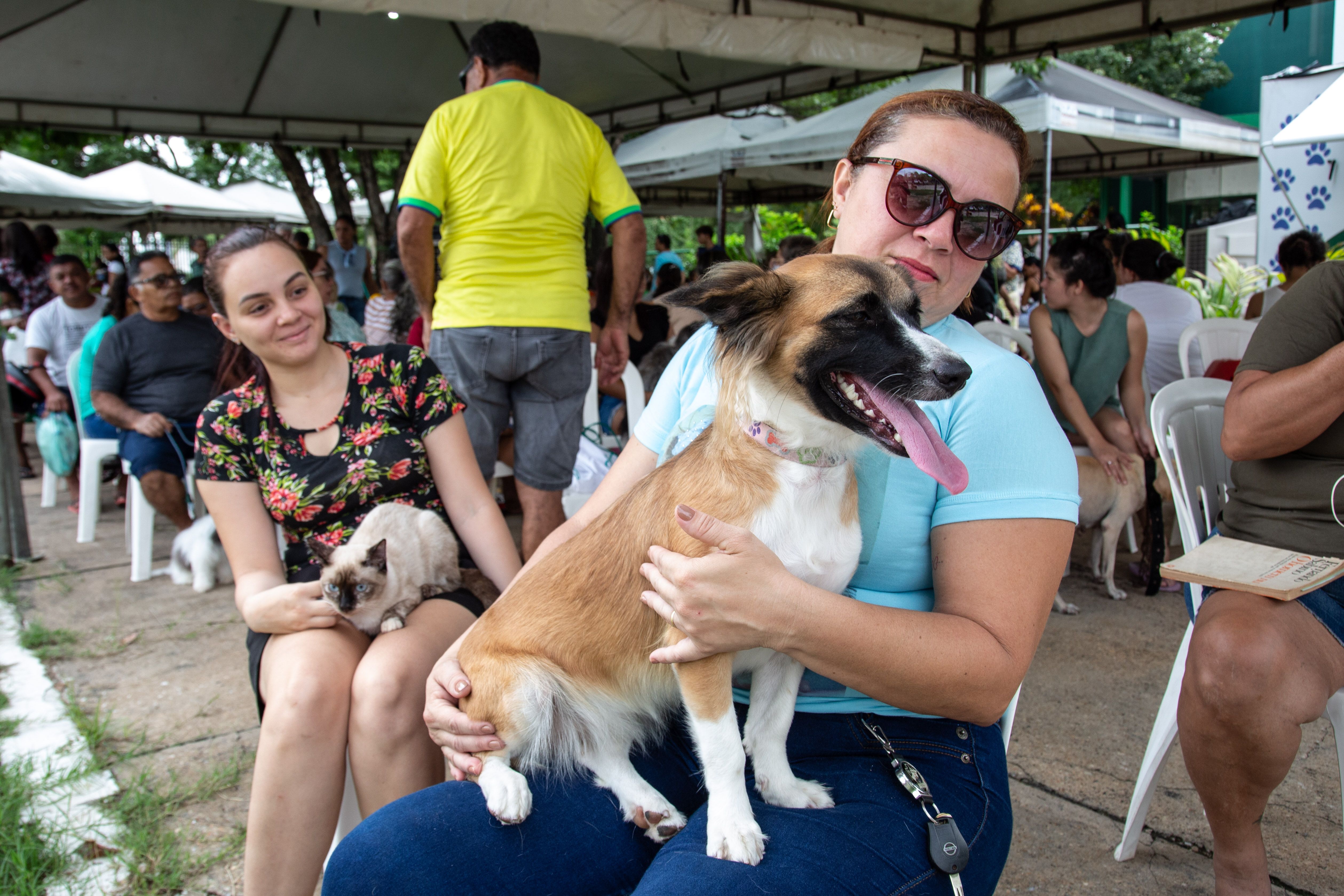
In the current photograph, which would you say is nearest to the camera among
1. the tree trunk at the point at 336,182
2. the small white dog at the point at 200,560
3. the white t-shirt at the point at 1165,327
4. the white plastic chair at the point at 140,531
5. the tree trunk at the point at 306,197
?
the small white dog at the point at 200,560

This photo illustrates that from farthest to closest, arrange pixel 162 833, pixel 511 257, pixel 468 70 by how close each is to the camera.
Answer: pixel 468 70 < pixel 511 257 < pixel 162 833

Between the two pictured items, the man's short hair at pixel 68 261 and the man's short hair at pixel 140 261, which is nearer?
the man's short hair at pixel 140 261

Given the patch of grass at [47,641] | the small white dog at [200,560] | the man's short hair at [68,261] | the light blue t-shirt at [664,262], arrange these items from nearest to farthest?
1. the patch of grass at [47,641]
2. the small white dog at [200,560]
3. the man's short hair at [68,261]
4. the light blue t-shirt at [664,262]

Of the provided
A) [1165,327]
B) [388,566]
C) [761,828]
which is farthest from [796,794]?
[1165,327]

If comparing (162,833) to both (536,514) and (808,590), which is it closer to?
(536,514)

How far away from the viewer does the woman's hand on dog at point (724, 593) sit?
1221mm

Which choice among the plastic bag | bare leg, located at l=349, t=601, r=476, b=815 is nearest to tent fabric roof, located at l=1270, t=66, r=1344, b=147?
bare leg, located at l=349, t=601, r=476, b=815

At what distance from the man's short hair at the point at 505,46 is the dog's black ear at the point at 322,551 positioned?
2.72 metres

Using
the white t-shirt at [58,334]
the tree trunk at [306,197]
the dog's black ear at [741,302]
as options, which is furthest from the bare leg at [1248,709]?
the tree trunk at [306,197]

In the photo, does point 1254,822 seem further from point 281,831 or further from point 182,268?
point 182,268

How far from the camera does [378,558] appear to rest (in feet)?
6.86

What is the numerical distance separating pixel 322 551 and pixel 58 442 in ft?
20.8

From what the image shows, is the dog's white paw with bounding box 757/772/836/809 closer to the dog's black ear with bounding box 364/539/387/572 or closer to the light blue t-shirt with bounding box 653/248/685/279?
the dog's black ear with bounding box 364/539/387/572

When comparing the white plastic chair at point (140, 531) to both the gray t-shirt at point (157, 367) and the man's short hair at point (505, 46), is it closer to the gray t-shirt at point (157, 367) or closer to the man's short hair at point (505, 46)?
the gray t-shirt at point (157, 367)
